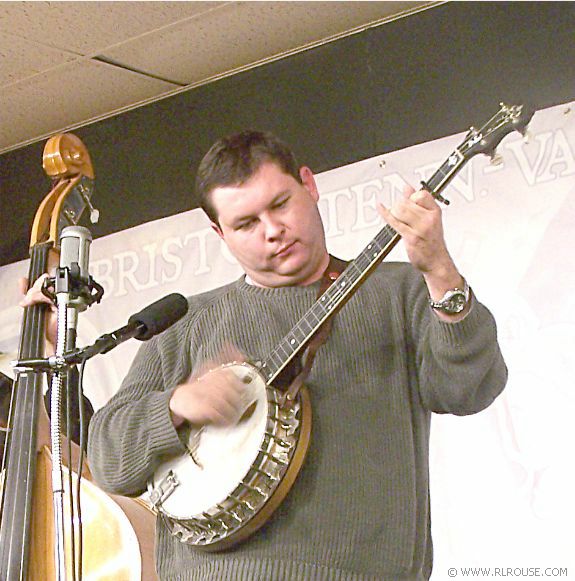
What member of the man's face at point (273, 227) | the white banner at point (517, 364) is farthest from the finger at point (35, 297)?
the white banner at point (517, 364)

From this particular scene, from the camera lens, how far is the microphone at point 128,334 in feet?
4.75

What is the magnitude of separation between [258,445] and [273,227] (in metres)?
0.34

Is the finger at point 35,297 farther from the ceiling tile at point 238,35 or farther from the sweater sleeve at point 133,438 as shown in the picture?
the ceiling tile at point 238,35

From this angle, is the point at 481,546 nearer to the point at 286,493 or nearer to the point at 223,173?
the point at 286,493

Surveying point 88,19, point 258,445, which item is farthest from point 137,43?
point 258,445

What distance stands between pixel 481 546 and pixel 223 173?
4.09ft

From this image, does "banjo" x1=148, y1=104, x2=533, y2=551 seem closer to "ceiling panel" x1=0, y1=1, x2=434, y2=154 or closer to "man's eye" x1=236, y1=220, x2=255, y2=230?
"man's eye" x1=236, y1=220, x2=255, y2=230

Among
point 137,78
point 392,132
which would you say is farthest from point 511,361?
point 137,78

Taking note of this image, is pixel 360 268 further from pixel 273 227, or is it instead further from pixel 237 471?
pixel 237 471

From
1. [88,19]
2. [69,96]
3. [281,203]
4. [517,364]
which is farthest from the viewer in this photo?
[69,96]

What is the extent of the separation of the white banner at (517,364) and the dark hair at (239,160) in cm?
87

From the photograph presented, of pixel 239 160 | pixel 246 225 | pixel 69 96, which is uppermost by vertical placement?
pixel 69 96

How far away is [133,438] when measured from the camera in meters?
1.57

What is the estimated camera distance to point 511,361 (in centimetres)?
244
